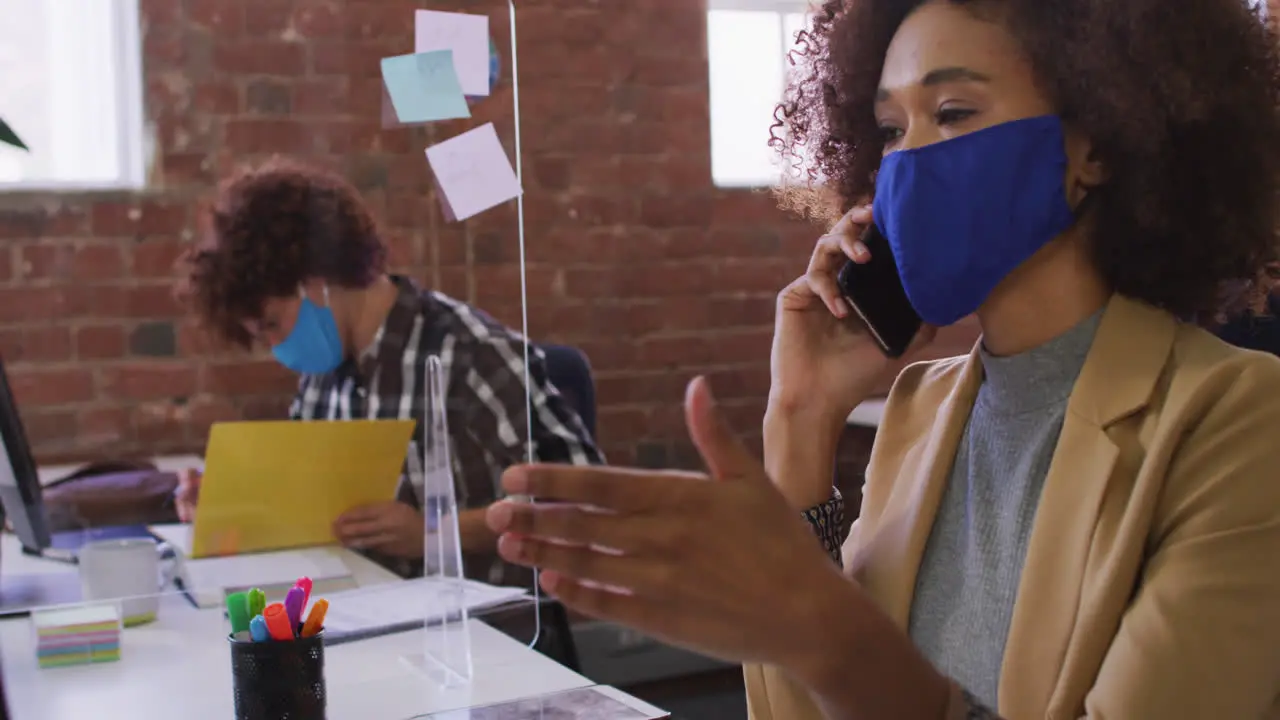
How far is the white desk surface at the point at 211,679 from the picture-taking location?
1210 mm

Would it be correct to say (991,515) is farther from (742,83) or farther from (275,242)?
(742,83)

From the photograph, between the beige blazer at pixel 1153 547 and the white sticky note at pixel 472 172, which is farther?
the white sticky note at pixel 472 172

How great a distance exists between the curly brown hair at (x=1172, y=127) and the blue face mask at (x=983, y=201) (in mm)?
48

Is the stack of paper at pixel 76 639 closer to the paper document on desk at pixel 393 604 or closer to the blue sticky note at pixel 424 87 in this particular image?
the paper document on desk at pixel 393 604

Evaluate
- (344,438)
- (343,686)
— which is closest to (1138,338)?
(343,686)

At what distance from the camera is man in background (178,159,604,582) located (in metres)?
1.88

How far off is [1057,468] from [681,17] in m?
2.21

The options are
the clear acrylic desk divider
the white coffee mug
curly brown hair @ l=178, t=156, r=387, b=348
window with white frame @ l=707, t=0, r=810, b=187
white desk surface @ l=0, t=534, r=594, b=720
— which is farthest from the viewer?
window with white frame @ l=707, t=0, r=810, b=187

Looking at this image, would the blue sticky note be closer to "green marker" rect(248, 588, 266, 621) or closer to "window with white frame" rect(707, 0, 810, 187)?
"green marker" rect(248, 588, 266, 621)

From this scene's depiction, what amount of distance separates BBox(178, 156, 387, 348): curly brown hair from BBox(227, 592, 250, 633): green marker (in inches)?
33.0

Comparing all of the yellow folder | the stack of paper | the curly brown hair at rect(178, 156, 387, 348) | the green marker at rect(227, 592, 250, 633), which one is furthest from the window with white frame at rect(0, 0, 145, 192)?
the green marker at rect(227, 592, 250, 633)

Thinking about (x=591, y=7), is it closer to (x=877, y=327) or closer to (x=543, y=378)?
(x=543, y=378)

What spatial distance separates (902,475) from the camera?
4.16 ft

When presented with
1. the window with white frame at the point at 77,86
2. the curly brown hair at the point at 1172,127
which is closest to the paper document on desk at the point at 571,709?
the curly brown hair at the point at 1172,127
